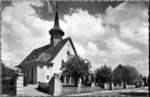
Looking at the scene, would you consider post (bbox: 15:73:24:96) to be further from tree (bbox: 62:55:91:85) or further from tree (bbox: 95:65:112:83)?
tree (bbox: 95:65:112:83)

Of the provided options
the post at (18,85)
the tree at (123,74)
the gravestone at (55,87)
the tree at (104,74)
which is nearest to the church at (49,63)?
the tree at (104,74)

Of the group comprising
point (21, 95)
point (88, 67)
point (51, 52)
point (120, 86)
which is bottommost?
point (120, 86)

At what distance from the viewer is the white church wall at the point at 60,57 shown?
102 feet

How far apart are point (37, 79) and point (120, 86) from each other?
54.3 feet

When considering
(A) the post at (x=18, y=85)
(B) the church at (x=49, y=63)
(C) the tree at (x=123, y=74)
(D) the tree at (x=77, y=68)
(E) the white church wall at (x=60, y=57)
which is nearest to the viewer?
(A) the post at (x=18, y=85)

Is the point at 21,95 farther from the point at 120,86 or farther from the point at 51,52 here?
the point at 120,86

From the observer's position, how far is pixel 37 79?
1172 inches

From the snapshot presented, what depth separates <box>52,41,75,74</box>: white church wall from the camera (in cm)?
3122

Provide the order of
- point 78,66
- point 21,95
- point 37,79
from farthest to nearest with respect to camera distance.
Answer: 1. point 37,79
2. point 78,66
3. point 21,95

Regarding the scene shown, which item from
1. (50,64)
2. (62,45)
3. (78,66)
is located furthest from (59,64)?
(78,66)

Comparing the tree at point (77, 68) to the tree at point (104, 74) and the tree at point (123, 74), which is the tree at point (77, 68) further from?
the tree at point (123, 74)

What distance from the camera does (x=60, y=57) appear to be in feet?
105

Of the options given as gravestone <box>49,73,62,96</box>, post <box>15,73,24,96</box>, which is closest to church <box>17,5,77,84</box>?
gravestone <box>49,73,62,96</box>

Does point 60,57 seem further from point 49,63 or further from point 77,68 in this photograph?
point 77,68
